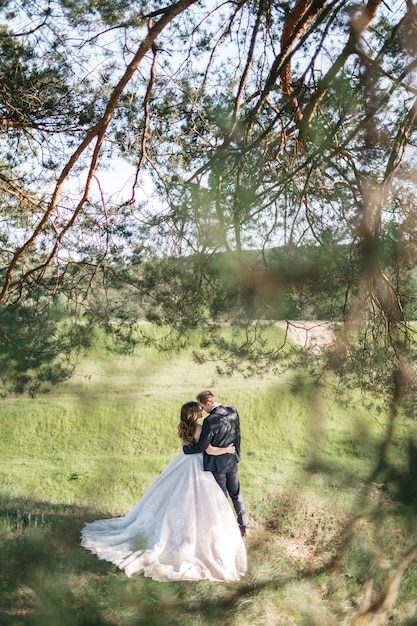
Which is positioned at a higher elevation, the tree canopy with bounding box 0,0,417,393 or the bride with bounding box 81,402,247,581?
the tree canopy with bounding box 0,0,417,393

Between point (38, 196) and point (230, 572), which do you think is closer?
point (230, 572)

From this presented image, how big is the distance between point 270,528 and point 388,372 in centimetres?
163

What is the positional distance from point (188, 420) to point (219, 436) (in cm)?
21

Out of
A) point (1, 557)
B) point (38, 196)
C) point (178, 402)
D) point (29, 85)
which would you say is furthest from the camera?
point (178, 402)

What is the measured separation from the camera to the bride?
11.9 feet

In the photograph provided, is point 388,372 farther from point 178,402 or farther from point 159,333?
point 178,402

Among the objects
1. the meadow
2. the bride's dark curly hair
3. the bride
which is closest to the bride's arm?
the bride

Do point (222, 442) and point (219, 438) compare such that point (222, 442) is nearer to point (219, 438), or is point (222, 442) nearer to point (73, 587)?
point (219, 438)

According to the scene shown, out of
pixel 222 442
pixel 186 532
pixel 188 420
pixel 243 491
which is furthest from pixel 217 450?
pixel 243 491

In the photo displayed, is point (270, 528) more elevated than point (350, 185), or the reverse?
point (350, 185)

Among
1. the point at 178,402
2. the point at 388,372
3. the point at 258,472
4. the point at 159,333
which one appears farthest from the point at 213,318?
the point at 178,402

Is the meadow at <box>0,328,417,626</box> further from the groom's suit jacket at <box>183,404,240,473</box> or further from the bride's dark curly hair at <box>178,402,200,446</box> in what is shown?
the bride's dark curly hair at <box>178,402,200,446</box>

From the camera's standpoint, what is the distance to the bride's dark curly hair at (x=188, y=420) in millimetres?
3773

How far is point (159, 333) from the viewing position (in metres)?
5.15
